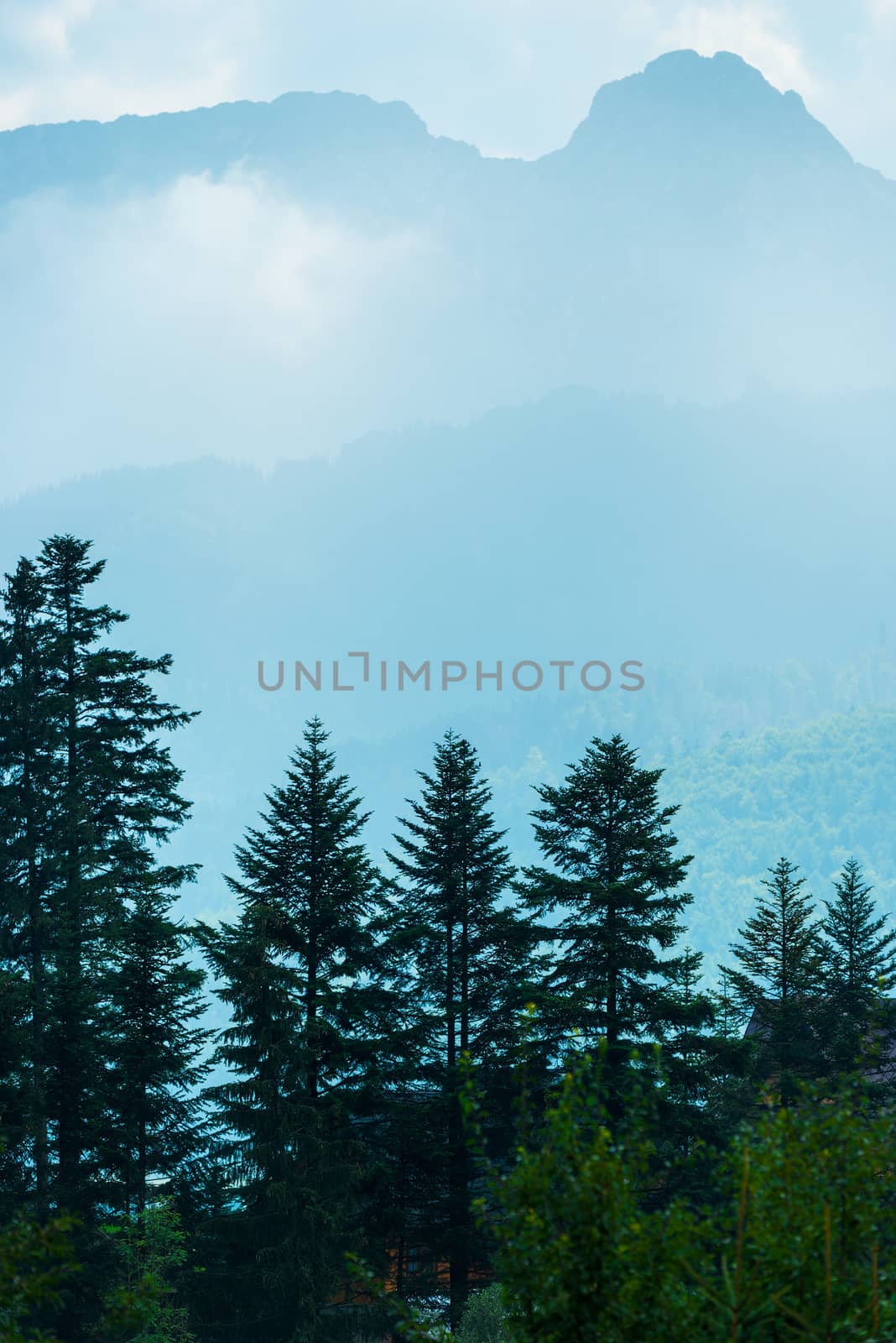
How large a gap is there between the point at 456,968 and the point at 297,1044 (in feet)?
19.7

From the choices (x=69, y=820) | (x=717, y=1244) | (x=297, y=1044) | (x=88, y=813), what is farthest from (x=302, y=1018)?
(x=717, y=1244)

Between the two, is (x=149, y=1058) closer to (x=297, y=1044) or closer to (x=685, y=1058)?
(x=297, y=1044)

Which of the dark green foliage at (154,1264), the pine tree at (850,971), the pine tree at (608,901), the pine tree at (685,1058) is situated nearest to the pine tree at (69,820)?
the dark green foliage at (154,1264)

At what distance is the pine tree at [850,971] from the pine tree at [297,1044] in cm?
1254

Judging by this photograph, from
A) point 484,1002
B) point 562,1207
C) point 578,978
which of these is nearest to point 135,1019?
point 484,1002

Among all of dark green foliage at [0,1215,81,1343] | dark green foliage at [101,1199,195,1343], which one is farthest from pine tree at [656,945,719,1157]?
dark green foliage at [0,1215,81,1343]

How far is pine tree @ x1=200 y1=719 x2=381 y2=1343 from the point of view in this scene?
24.4m

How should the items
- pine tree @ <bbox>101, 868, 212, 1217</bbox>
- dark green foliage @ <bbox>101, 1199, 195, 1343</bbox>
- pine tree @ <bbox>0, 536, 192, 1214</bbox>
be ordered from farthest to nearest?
pine tree @ <bbox>0, 536, 192, 1214</bbox> < pine tree @ <bbox>101, 868, 212, 1217</bbox> < dark green foliage @ <bbox>101, 1199, 195, 1343</bbox>

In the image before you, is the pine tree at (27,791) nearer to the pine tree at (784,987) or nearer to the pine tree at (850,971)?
the pine tree at (784,987)

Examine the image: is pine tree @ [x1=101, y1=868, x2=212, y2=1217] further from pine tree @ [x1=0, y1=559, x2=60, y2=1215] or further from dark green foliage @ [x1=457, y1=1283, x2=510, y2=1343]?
dark green foliage @ [x1=457, y1=1283, x2=510, y2=1343]

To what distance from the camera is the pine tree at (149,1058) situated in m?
26.7

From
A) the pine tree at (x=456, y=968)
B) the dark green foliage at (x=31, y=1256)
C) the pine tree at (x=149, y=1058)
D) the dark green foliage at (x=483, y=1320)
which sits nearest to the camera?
the dark green foliage at (x=31, y=1256)

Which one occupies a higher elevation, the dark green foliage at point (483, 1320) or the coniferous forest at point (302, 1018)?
the coniferous forest at point (302, 1018)

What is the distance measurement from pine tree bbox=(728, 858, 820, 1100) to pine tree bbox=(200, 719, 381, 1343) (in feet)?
33.8
